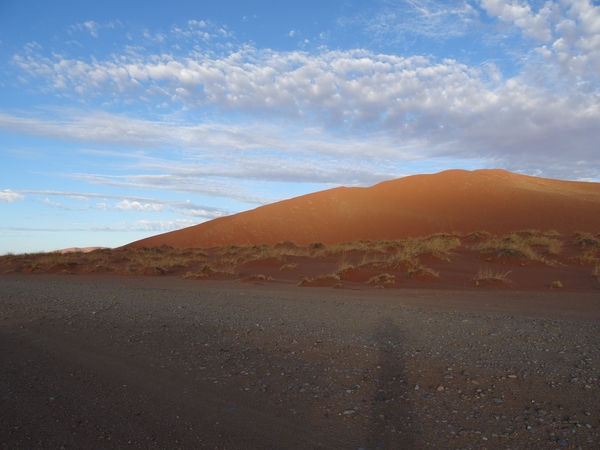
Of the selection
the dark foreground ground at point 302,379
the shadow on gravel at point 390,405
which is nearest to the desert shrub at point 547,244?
the dark foreground ground at point 302,379

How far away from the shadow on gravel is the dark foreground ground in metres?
0.02

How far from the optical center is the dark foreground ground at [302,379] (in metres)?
4.24

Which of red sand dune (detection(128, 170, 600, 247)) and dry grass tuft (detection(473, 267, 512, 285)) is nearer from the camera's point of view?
dry grass tuft (detection(473, 267, 512, 285))

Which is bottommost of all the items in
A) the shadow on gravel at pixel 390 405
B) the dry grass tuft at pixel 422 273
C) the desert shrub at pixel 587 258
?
the shadow on gravel at pixel 390 405

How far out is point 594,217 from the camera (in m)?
46.8

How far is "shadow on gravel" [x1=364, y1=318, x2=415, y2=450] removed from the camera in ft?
13.5

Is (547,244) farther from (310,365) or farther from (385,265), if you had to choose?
(310,365)

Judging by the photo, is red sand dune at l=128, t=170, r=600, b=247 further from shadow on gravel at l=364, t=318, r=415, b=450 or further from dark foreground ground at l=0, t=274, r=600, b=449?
shadow on gravel at l=364, t=318, r=415, b=450

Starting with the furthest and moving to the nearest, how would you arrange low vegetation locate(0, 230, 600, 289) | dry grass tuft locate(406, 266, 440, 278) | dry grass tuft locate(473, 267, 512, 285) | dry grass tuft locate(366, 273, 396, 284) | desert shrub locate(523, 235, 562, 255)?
desert shrub locate(523, 235, 562, 255) → low vegetation locate(0, 230, 600, 289) → dry grass tuft locate(406, 266, 440, 278) → dry grass tuft locate(366, 273, 396, 284) → dry grass tuft locate(473, 267, 512, 285)

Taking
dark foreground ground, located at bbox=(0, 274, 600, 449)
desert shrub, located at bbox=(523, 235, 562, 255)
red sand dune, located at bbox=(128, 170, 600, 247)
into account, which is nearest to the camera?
dark foreground ground, located at bbox=(0, 274, 600, 449)

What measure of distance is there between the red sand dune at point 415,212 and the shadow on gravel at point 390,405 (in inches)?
1801

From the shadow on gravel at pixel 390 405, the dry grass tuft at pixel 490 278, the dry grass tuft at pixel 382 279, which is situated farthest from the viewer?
Result: the dry grass tuft at pixel 382 279

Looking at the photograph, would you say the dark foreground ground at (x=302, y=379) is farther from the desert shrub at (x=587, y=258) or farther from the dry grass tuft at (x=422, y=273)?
the desert shrub at (x=587, y=258)

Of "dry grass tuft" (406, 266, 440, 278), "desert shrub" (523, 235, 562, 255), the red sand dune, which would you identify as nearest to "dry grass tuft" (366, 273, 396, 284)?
"dry grass tuft" (406, 266, 440, 278)
